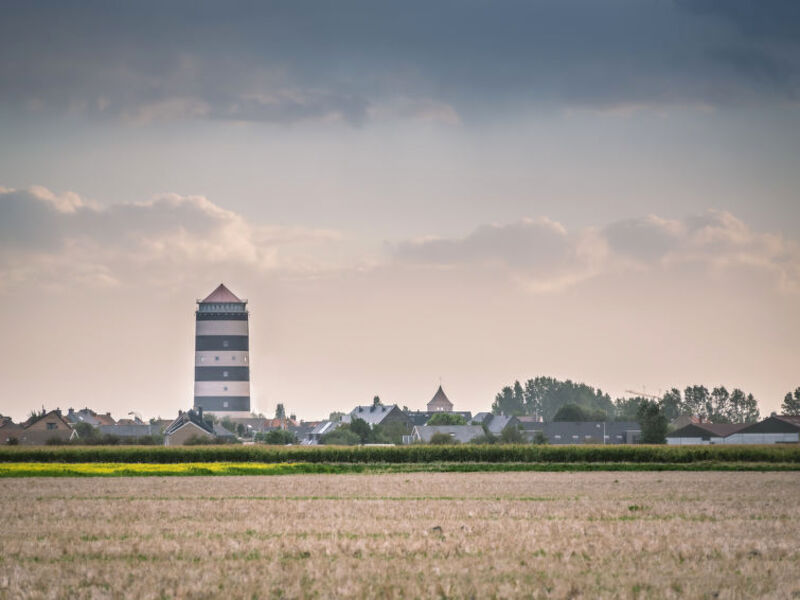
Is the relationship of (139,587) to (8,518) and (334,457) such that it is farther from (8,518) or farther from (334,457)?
(334,457)

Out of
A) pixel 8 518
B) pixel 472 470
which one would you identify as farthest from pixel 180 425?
pixel 8 518

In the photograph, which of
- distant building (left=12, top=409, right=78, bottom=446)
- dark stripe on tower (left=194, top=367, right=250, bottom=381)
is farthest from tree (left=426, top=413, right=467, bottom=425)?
distant building (left=12, top=409, right=78, bottom=446)

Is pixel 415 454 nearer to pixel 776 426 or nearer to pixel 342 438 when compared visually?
pixel 342 438

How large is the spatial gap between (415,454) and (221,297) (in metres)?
89.9

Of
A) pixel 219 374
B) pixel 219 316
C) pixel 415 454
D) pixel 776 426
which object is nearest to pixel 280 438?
pixel 219 374

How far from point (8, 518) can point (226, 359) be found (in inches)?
5172

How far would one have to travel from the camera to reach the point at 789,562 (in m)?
19.8

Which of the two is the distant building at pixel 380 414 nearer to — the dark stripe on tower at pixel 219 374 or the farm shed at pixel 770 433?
the dark stripe on tower at pixel 219 374

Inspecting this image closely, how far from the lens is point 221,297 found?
16362 cm

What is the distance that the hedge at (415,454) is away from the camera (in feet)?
255

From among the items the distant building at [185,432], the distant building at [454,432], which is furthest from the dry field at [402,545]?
the distant building at [454,432]

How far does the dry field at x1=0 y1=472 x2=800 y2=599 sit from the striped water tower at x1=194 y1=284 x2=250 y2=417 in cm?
11938

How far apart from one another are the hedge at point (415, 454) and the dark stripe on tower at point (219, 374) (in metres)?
76.3

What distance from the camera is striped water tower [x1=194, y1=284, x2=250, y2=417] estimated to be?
158 meters
